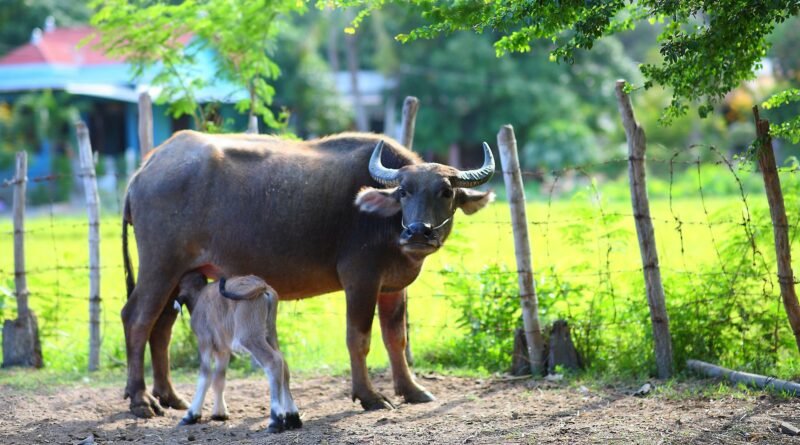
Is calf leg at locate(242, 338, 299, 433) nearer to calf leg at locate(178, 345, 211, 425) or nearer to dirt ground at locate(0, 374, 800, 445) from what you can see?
dirt ground at locate(0, 374, 800, 445)

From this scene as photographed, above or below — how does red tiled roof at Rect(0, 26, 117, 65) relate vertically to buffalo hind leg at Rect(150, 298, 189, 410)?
above

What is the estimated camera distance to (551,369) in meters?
8.48

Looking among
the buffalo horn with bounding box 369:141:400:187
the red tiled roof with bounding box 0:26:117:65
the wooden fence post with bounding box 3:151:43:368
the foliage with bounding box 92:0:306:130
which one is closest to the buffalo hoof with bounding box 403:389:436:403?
the buffalo horn with bounding box 369:141:400:187

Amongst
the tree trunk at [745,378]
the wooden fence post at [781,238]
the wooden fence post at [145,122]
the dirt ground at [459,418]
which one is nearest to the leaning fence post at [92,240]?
the wooden fence post at [145,122]

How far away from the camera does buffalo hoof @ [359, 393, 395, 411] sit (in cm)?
757

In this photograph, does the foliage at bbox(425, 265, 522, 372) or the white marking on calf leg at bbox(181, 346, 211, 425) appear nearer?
the white marking on calf leg at bbox(181, 346, 211, 425)

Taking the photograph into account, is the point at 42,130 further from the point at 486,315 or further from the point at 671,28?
the point at 671,28

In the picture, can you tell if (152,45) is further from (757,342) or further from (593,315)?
(757,342)

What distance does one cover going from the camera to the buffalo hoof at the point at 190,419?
7199 millimetres

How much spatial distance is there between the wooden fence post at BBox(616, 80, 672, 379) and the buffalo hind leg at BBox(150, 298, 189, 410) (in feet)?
12.7

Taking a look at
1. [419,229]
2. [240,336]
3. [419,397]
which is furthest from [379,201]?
[419,397]

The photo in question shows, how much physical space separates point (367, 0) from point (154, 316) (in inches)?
124

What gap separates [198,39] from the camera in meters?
10.1

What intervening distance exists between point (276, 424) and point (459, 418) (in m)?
1.30
